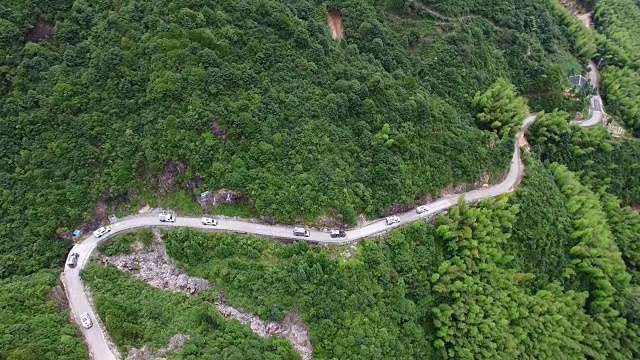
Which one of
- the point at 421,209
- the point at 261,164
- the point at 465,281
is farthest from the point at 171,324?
the point at 465,281

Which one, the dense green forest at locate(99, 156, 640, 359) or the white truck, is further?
the white truck

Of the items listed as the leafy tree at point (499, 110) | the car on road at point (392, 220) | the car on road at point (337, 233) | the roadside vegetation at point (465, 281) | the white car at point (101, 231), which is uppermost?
the leafy tree at point (499, 110)

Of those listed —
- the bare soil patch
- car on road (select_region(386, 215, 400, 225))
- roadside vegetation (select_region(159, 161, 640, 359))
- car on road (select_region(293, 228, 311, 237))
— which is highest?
the bare soil patch

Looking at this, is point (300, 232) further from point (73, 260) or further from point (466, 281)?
point (73, 260)

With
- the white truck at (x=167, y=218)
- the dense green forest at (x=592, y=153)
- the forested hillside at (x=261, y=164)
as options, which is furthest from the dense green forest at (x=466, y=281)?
the dense green forest at (x=592, y=153)

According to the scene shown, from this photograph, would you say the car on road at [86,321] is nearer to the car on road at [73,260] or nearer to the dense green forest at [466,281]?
the dense green forest at [466,281]

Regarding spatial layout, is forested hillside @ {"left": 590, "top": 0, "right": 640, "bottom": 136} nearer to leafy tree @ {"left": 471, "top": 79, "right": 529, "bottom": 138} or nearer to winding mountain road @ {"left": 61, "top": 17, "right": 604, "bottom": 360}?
leafy tree @ {"left": 471, "top": 79, "right": 529, "bottom": 138}

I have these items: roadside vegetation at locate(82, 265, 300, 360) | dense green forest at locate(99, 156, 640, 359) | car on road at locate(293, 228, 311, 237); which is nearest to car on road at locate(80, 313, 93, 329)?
roadside vegetation at locate(82, 265, 300, 360)
